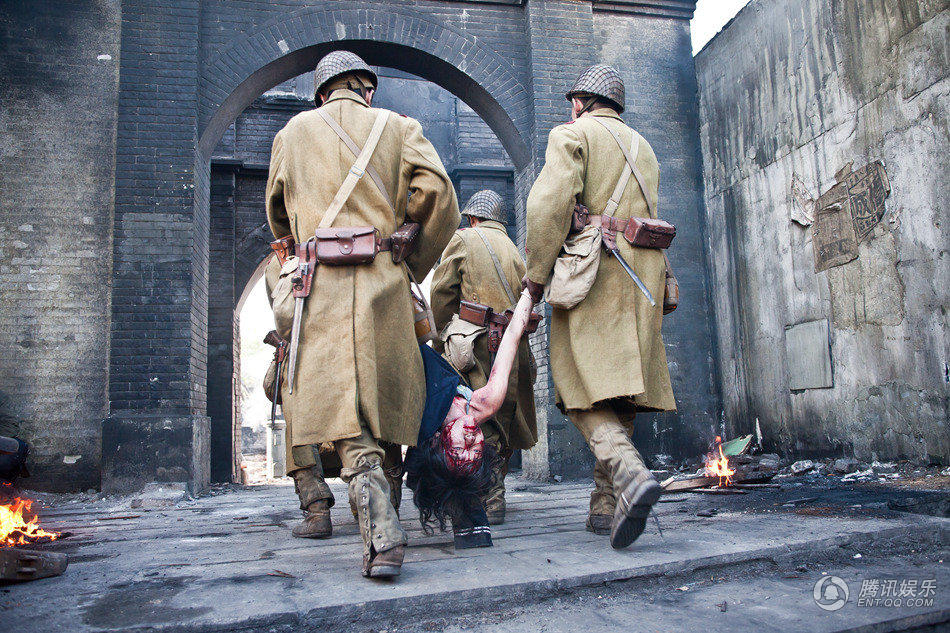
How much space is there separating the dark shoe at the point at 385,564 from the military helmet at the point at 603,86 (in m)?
2.47

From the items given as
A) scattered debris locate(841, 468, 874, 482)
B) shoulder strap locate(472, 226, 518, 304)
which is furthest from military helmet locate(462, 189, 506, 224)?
scattered debris locate(841, 468, 874, 482)

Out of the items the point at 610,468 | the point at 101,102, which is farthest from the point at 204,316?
the point at 610,468

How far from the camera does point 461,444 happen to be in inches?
110

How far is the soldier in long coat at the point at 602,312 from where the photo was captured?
307 cm

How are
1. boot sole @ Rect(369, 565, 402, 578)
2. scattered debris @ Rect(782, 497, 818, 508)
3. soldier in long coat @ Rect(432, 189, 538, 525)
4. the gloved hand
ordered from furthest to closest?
soldier in long coat @ Rect(432, 189, 538, 525)
scattered debris @ Rect(782, 497, 818, 508)
the gloved hand
boot sole @ Rect(369, 565, 402, 578)

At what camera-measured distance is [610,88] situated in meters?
3.55

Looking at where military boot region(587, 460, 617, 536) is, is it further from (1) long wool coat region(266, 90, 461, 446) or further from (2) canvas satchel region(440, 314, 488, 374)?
(2) canvas satchel region(440, 314, 488, 374)

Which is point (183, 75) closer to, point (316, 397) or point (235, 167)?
point (235, 167)

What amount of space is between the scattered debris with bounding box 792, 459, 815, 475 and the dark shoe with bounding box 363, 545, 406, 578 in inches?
178

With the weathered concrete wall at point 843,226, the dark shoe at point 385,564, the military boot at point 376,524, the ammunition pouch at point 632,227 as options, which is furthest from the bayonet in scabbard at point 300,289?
the weathered concrete wall at point 843,226

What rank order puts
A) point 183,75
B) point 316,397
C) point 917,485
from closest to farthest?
point 316,397
point 917,485
point 183,75

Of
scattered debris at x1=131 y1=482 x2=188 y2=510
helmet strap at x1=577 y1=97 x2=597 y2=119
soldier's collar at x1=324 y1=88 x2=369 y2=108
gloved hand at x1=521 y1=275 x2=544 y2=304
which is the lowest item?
scattered debris at x1=131 y1=482 x2=188 y2=510

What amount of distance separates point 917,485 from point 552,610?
11.4 ft

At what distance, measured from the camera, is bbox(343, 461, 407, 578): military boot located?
2.29 meters
